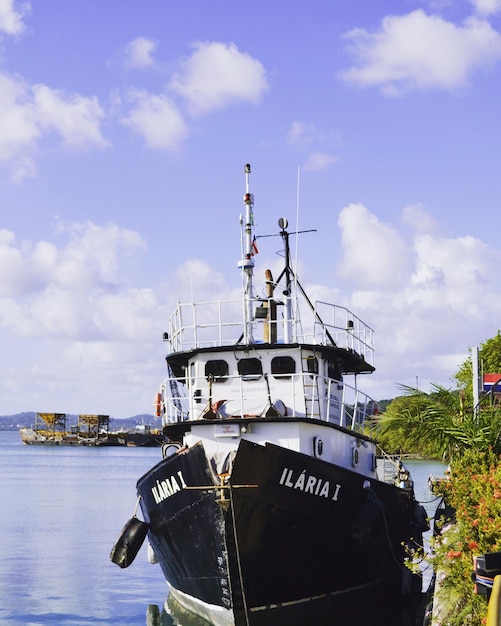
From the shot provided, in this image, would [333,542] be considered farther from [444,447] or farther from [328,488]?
[444,447]

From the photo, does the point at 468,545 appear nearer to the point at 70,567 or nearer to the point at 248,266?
the point at 248,266

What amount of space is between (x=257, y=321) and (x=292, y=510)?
4.56 m

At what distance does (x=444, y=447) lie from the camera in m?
17.6

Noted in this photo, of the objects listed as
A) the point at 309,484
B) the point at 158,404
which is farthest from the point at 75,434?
the point at 309,484

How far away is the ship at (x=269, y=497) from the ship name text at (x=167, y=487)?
0.11ft

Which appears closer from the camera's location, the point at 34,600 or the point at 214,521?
the point at 214,521

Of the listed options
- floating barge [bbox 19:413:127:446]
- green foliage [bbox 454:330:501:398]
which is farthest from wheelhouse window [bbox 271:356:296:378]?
floating barge [bbox 19:413:127:446]

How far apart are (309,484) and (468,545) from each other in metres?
4.03

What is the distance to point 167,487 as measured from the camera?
15.7 metres

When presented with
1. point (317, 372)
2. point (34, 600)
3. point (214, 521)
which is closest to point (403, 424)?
point (317, 372)

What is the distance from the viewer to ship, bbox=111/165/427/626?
1453 centimetres

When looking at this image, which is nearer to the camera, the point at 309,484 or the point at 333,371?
the point at 309,484

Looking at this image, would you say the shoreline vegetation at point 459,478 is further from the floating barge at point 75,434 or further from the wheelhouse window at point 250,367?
the floating barge at point 75,434

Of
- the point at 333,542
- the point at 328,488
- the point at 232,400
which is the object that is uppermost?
the point at 232,400
